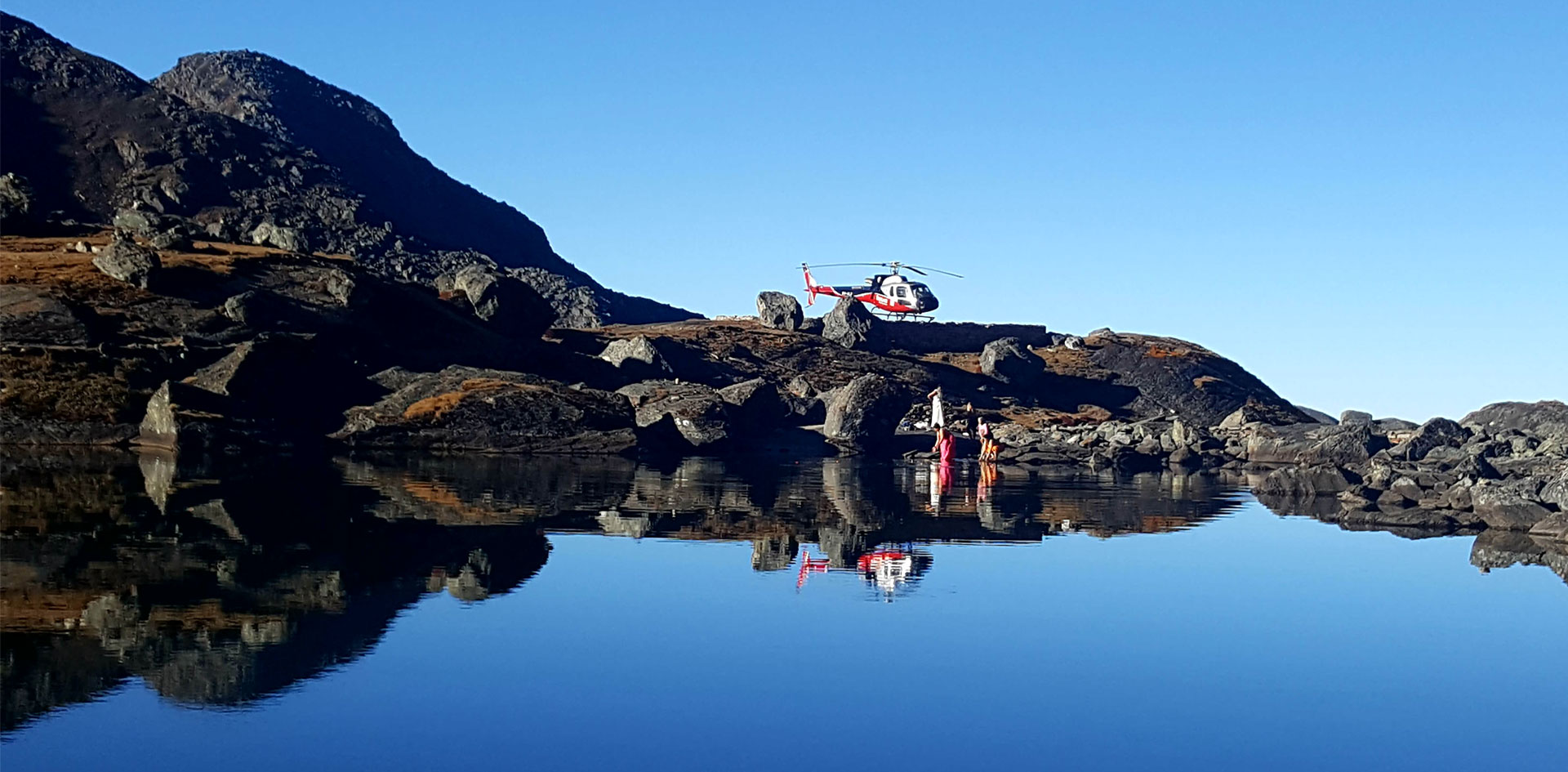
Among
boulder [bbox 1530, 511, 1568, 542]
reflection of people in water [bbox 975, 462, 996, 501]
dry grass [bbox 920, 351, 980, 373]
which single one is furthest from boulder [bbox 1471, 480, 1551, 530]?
dry grass [bbox 920, 351, 980, 373]

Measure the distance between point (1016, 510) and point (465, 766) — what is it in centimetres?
3102

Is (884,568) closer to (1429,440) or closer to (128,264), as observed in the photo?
(128,264)

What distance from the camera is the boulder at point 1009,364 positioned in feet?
371

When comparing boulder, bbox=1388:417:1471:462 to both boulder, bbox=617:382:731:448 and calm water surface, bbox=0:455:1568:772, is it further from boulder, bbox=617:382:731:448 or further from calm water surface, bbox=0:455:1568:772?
calm water surface, bbox=0:455:1568:772

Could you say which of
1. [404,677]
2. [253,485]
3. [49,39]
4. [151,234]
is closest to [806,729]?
[404,677]

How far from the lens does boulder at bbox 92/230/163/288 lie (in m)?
62.2

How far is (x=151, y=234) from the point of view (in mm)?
71250

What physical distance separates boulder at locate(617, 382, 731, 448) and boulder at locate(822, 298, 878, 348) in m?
40.1

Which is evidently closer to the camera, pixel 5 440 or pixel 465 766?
pixel 465 766

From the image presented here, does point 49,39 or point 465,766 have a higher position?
point 49,39

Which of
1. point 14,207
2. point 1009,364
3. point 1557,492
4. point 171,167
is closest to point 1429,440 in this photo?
point 1009,364

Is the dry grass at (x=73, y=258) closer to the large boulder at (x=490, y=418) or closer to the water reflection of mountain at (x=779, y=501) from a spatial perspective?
the large boulder at (x=490, y=418)

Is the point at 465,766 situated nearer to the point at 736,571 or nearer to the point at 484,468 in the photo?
the point at 736,571

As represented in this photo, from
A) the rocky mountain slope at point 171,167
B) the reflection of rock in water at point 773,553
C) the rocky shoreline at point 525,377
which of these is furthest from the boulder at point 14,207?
the reflection of rock in water at point 773,553
